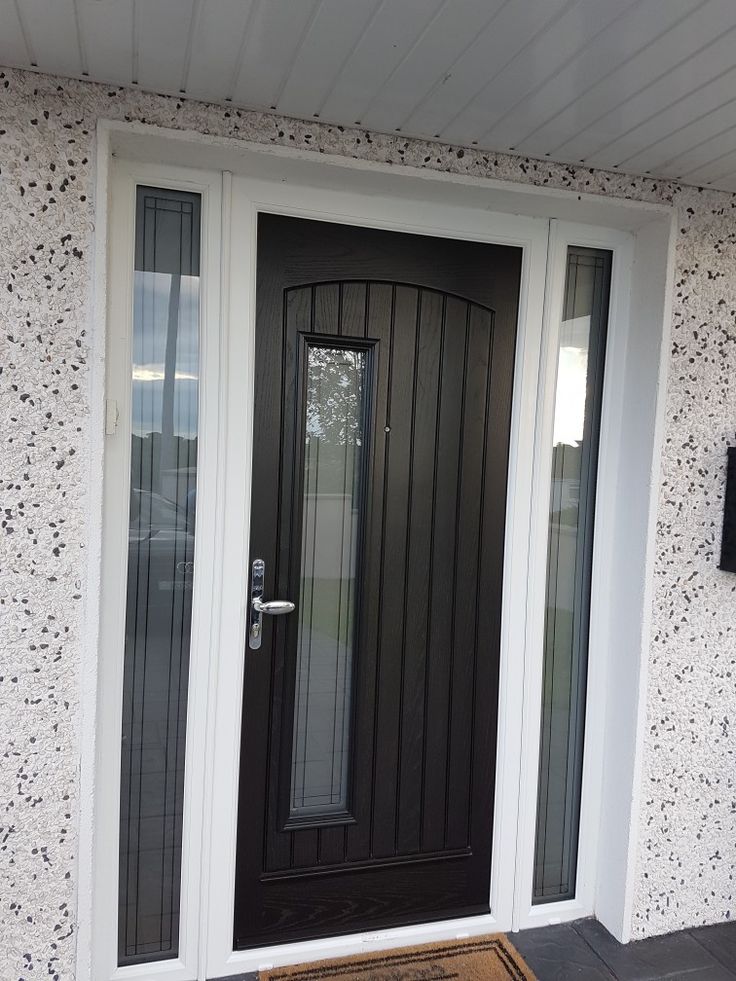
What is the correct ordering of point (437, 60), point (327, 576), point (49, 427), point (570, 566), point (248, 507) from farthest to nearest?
point (570, 566) < point (327, 576) < point (248, 507) < point (49, 427) < point (437, 60)

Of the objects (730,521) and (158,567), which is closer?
(158,567)

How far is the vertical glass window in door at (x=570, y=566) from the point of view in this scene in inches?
97.1

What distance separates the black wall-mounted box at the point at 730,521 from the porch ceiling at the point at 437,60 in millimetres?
933

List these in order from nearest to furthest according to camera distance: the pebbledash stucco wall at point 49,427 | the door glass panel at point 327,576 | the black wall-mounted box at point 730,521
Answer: the pebbledash stucco wall at point 49,427
the door glass panel at point 327,576
the black wall-mounted box at point 730,521

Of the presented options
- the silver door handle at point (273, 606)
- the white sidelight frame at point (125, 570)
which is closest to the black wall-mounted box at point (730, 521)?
the silver door handle at point (273, 606)

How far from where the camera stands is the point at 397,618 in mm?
2332

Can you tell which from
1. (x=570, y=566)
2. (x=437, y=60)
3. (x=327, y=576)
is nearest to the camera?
(x=437, y=60)

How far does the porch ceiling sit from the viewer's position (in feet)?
4.91

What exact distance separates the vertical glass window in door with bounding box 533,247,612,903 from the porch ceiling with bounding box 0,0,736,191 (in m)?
0.55

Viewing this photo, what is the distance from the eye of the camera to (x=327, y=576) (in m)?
2.29

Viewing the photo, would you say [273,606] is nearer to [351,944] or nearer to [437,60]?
[351,944]

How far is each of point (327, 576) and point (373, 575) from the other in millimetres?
142

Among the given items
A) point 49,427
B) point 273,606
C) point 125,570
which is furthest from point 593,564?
point 49,427

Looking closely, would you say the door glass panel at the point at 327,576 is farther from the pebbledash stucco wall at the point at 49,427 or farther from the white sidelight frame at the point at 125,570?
the pebbledash stucco wall at the point at 49,427
